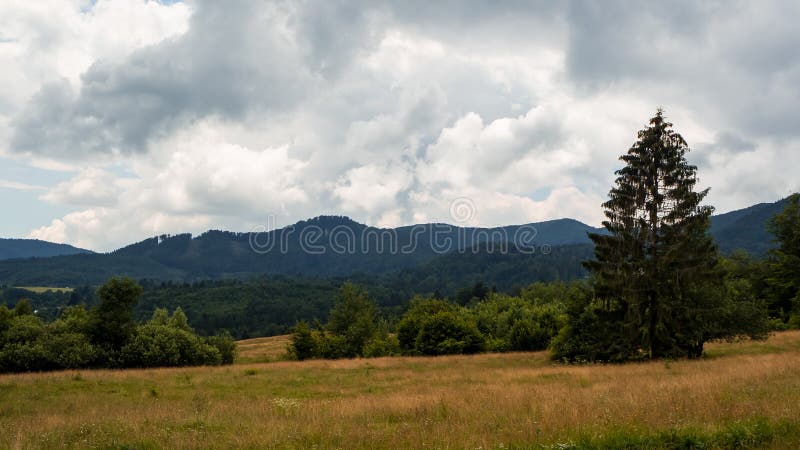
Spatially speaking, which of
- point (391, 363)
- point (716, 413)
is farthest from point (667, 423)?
point (391, 363)

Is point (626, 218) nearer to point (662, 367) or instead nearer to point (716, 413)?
point (662, 367)

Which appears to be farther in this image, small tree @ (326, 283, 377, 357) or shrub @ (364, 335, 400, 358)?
small tree @ (326, 283, 377, 357)

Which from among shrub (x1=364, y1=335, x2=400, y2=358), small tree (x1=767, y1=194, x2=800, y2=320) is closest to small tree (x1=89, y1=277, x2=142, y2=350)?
shrub (x1=364, y1=335, x2=400, y2=358)

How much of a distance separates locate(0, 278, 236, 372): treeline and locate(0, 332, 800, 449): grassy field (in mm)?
9892

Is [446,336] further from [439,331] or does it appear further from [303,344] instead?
[303,344]

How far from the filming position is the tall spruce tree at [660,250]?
2770 centimetres

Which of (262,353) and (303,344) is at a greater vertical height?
(303,344)

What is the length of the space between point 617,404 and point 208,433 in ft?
31.4

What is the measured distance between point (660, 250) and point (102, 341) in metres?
35.0

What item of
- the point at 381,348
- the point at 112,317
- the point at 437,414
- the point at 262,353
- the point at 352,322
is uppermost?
the point at 112,317

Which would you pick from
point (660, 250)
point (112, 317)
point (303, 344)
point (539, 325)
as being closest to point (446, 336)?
point (539, 325)

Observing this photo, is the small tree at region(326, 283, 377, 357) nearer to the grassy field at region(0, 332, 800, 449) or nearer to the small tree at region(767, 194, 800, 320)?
the grassy field at region(0, 332, 800, 449)

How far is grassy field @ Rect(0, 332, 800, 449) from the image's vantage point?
965cm

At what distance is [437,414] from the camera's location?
43.9ft
